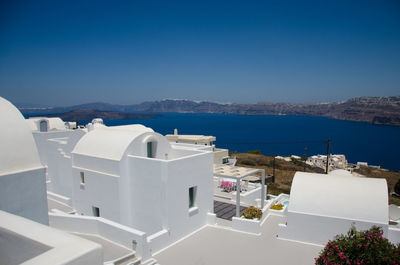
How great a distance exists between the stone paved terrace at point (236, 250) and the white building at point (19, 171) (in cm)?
542

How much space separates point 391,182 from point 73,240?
53.9 metres

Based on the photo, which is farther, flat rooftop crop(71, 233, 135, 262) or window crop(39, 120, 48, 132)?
window crop(39, 120, 48, 132)

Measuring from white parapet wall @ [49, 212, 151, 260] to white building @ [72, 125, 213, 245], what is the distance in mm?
1534

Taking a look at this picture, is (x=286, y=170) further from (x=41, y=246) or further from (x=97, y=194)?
(x=41, y=246)

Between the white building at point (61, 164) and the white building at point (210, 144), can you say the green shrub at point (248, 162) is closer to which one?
the white building at point (210, 144)

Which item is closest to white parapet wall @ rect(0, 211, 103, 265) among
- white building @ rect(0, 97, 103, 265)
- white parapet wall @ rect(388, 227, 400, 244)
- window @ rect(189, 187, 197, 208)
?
white building @ rect(0, 97, 103, 265)

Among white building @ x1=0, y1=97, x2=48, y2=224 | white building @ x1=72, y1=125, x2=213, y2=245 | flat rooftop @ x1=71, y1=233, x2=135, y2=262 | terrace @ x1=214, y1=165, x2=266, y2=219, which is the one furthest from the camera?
terrace @ x1=214, y1=165, x2=266, y2=219

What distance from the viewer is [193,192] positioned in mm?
13977

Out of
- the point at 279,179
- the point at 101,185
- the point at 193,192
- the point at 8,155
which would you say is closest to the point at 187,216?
the point at 193,192

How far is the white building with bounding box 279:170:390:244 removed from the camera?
11375 millimetres

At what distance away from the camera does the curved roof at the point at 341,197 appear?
1136 cm

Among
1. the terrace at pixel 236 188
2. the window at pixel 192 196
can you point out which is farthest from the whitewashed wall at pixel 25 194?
the terrace at pixel 236 188

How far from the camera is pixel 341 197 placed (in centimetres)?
1198

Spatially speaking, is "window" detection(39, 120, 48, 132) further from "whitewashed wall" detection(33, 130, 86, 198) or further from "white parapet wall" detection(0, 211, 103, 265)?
"white parapet wall" detection(0, 211, 103, 265)
